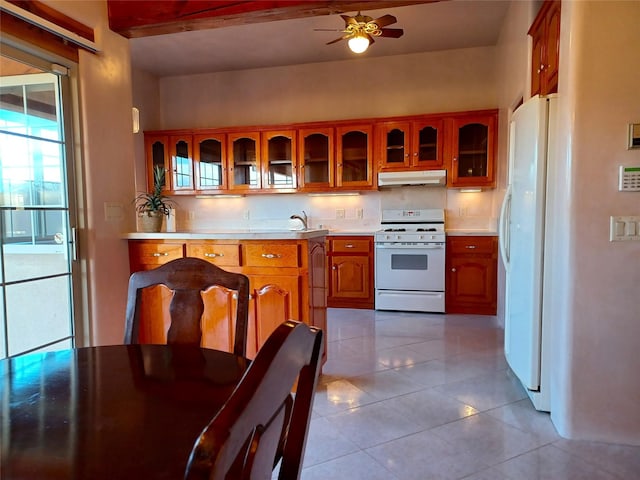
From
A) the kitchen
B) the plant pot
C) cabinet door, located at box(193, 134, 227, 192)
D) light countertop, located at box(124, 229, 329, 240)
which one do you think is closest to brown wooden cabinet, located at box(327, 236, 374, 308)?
the kitchen

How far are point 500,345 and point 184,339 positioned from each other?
2759mm

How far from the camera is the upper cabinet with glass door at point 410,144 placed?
176 inches

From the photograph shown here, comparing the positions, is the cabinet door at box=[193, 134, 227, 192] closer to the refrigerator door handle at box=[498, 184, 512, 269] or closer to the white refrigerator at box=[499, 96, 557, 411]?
the refrigerator door handle at box=[498, 184, 512, 269]

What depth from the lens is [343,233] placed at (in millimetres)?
4617

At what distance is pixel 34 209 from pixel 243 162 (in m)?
3.10

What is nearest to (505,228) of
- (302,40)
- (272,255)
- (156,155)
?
(272,255)

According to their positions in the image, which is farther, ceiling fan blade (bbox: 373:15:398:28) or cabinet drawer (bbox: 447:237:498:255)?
cabinet drawer (bbox: 447:237:498:255)

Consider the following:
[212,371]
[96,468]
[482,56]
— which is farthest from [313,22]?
[96,468]

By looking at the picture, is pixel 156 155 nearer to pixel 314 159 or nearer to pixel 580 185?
pixel 314 159

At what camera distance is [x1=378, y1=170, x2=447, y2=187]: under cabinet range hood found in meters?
4.43

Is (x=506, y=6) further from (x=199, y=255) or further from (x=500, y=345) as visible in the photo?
(x=199, y=255)

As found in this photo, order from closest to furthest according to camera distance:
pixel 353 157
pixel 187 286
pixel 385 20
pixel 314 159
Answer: pixel 187 286
pixel 385 20
pixel 353 157
pixel 314 159

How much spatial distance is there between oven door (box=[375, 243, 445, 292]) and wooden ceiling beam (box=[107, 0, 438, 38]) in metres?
2.55

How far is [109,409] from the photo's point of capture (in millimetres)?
854
